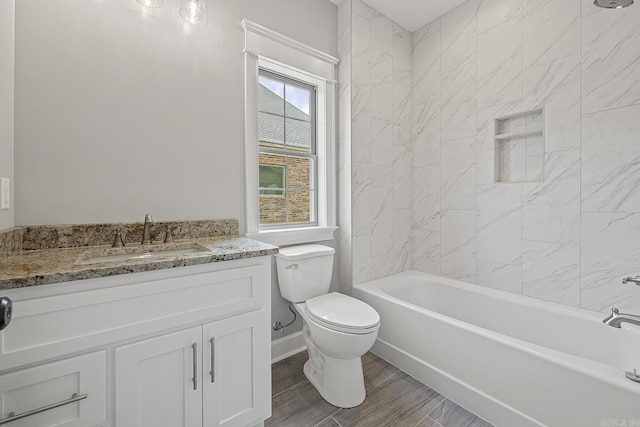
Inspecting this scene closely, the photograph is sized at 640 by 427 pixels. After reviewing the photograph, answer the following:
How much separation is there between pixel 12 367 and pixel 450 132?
2.83 metres

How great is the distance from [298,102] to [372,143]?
0.71 m

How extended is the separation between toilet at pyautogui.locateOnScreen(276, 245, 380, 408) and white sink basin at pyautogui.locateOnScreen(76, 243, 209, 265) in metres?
0.60

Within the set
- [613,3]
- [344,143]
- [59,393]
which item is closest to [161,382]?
[59,393]

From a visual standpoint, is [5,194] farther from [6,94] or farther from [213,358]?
[213,358]

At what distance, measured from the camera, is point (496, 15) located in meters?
2.10

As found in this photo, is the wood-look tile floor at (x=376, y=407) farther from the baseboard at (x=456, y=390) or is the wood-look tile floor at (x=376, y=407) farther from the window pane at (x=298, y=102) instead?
the window pane at (x=298, y=102)

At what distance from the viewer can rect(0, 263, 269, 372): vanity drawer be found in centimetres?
83

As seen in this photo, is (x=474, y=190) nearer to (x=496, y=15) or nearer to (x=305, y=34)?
(x=496, y=15)

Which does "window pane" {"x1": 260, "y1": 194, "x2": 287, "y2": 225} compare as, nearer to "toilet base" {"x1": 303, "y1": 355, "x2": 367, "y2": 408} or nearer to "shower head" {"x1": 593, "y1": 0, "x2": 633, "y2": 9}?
"toilet base" {"x1": 303, "y1": 355, "x2": 367, "y2": 408}

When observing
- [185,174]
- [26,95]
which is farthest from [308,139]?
[26,95]

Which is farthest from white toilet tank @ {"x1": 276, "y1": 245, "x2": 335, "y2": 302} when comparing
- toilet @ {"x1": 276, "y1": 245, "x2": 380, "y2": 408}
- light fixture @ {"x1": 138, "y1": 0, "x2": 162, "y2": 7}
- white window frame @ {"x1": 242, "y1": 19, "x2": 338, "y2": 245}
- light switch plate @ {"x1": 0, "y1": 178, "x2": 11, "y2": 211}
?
light fixture @ {"x1": 138, "y1": 0, "x2": 162, "y2": 7}

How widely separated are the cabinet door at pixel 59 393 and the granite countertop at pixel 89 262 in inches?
10.9

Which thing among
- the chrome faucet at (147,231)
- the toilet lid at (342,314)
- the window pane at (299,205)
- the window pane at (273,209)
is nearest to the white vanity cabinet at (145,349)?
the toilet lid at (342,314)

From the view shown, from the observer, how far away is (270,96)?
2090 mm
